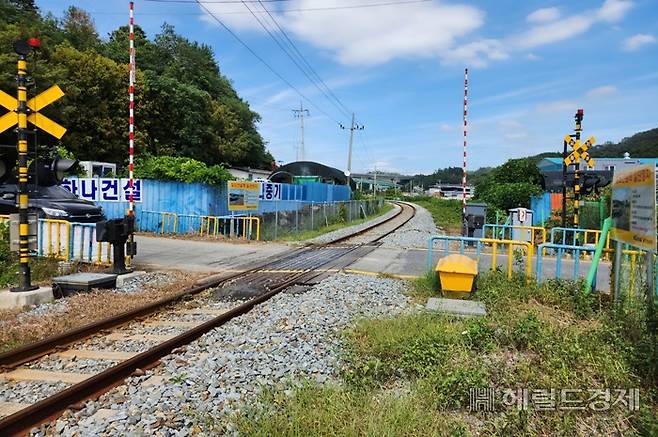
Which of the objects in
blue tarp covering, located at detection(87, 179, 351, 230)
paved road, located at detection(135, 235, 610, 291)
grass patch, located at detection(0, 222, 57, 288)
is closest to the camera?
grass patch, located at detection(0, 222, 57, 288)

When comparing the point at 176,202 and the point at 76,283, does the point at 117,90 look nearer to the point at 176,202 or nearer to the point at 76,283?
the point at 176,202

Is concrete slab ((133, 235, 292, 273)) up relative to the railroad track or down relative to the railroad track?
up

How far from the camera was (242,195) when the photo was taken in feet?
65.7

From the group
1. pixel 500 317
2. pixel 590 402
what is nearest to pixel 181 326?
pixel 500 317

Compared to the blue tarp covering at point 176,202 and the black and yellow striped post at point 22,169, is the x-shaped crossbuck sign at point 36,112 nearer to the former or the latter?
the black and yellow striped post at point 22,169

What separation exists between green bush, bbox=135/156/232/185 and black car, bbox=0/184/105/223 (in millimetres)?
6321

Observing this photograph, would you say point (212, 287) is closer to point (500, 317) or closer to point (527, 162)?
point (500, 317)

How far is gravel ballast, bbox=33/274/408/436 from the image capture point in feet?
12.6

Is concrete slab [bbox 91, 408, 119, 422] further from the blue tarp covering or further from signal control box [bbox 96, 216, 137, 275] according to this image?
the blue tarp covering

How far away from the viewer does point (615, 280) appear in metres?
6.32

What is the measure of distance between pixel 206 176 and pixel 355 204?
14516 mm

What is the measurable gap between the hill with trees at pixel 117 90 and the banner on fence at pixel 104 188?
447 centimetres

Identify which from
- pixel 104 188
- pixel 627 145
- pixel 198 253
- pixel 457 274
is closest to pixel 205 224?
pixel 104 188

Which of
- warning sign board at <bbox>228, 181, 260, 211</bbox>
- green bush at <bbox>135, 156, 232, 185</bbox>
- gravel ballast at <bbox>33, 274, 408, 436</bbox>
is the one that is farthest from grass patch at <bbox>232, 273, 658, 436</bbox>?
green bush at <bbox>135, 156, 232, 185</bbox>
